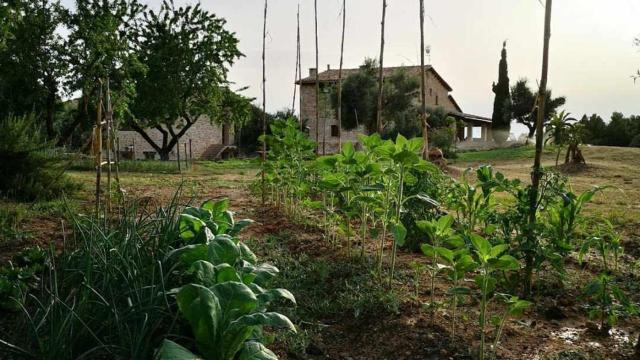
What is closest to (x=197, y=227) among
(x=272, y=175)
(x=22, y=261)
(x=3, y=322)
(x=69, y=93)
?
(x=3, y=322)

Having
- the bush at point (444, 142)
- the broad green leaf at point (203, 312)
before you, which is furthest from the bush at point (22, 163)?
the bush at point (444, 142)

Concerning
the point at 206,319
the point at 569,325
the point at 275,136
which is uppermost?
the point at 275,136

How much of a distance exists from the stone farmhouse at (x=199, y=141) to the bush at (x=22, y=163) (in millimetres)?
25784

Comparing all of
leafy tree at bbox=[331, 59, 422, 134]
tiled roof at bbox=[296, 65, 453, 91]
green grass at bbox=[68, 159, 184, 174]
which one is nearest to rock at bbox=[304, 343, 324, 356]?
green grass at bbox=[68, 159, 184, 174]

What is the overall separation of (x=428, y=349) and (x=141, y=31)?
2356cm

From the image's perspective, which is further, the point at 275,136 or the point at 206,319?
the point at 275,136

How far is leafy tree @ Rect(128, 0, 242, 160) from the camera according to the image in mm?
22922

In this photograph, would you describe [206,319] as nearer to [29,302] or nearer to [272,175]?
[29,302]

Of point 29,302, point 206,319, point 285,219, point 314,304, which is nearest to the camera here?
point 206,319

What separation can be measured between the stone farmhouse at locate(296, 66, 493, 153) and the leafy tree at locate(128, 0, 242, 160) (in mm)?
7869

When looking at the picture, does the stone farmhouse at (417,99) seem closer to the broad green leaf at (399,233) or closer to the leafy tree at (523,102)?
the leafy tree at (523,102)

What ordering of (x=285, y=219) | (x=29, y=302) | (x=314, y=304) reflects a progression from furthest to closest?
(x=285, y=219) < (x=314, y=304) < (x=29, y=302)

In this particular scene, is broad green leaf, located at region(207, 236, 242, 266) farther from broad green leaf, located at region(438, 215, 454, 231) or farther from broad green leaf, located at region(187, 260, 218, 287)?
broad green leaf, located at region(438, 215, 454, 231)

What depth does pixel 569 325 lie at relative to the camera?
341cm
